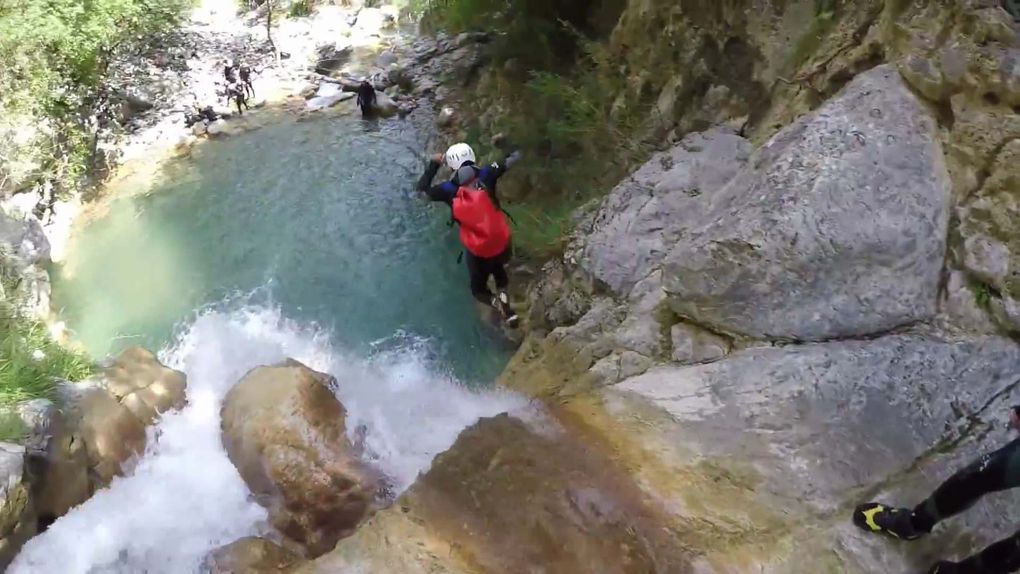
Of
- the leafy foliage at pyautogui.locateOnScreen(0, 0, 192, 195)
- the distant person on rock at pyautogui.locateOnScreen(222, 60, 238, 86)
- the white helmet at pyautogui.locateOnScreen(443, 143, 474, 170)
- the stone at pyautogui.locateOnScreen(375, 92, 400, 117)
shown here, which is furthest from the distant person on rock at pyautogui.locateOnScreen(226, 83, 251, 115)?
the white helmet at pyautogui.locateOnScreen(443, 143, 474, 170)

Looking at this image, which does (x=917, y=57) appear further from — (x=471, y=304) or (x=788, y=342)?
(x=471, y=304)

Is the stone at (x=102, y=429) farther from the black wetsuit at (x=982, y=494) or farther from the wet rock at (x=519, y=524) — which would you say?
the black wetsuit at (x=982, y=494)

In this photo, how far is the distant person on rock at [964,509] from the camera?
2605mm

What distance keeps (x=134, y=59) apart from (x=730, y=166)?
45.8ft

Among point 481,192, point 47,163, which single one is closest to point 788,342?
point 481,192

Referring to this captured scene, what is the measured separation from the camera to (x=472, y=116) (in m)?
12.0

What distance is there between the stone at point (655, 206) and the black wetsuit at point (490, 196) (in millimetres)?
950

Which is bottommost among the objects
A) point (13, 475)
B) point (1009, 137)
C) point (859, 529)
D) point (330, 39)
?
point (330, 39)

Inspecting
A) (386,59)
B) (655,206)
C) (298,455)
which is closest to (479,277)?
(655,206)

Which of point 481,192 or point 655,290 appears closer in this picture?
point 655,290

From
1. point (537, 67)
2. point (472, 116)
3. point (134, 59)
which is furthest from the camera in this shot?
point (134, 59)

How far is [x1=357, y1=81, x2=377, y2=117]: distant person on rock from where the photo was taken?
13.5 metres

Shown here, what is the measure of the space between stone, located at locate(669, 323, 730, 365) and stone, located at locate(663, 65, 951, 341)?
77 millimetres

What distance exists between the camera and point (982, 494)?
8.93ft
